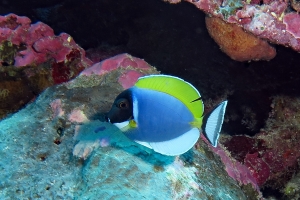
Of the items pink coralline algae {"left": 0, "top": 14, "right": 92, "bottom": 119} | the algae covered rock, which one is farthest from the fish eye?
pink coralline algae {"left": 0, "top": 14, "right": 92, "bottom": 119}

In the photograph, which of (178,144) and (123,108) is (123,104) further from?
(178,144)

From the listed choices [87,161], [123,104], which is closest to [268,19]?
[123,104]

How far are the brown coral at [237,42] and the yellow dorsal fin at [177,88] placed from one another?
2.15 metres

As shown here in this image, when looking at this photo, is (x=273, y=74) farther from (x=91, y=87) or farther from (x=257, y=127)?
(x=91, y=87)

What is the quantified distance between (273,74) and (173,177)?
Answer: 326 centimetres

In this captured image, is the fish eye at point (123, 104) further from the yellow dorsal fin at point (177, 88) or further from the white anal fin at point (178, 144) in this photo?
the white anal fin at point (178, 144)

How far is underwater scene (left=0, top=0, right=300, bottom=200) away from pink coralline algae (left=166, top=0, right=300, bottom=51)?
0.04ft

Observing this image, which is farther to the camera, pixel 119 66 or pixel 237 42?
pixel 119 66

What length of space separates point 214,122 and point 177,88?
1.16 ft

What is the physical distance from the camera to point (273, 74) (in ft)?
16.2

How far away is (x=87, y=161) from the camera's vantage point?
9.28ft

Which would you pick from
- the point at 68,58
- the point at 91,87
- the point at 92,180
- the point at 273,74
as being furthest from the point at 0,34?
the point at 273,74

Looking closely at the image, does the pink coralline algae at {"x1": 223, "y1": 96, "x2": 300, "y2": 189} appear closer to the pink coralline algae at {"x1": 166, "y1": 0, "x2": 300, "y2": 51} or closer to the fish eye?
the pink coralline algae at {"x1": 166, "y1": 0, "x2": 300, "y2": 51}

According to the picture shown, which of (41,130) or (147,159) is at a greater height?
(147,159)
